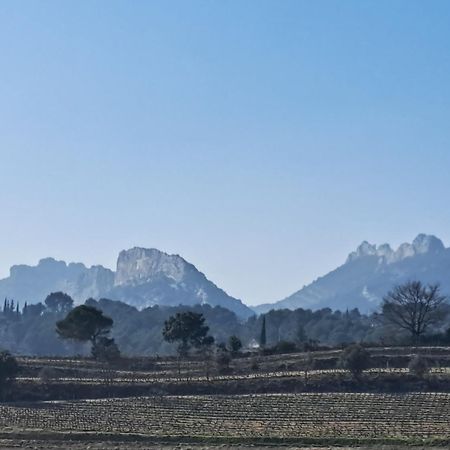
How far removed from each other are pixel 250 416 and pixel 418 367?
715 inches

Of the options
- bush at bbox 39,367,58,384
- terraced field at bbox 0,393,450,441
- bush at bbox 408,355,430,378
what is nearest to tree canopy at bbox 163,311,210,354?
bush at bbox 39,367,58,384

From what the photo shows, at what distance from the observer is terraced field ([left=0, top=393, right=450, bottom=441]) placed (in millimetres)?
57906

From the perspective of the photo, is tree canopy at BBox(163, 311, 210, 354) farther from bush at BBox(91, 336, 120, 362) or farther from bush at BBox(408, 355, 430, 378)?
bush at BBox(408, 355, 430, 378)

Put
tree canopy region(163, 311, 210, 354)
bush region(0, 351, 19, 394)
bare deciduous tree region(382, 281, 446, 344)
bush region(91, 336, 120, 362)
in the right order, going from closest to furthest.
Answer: bush region(0, 351, 19, 394)
bush region(91, 336, 120, 362)
tree canopy region(163, 311, 210, 354)
bare deciduous tree region(382, 281, 446, 344)

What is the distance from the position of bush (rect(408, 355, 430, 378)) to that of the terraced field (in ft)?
19.1

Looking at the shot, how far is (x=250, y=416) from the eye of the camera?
65.8 metres

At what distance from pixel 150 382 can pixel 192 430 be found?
77.5ft

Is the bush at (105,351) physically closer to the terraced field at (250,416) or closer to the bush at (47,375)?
the bush at (47,375)

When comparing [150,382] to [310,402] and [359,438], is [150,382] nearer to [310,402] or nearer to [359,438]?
[310,402]

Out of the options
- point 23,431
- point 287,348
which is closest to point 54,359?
point 287,348

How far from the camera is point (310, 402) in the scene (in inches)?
2773

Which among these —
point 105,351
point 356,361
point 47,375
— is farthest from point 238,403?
point 105,351

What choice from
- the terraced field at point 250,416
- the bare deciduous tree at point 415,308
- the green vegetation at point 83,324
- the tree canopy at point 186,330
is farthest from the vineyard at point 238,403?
the bare deciduous tree at point 415,308

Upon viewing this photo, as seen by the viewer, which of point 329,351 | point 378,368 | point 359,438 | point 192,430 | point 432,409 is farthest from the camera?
point 329,351
